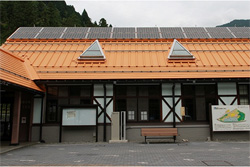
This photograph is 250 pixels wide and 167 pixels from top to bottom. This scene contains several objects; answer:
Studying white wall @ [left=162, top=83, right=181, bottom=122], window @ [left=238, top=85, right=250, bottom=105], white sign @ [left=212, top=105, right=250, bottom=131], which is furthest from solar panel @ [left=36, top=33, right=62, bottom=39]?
window @ [left=238, top=85, right=250, bottom=105]

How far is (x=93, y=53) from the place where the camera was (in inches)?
715

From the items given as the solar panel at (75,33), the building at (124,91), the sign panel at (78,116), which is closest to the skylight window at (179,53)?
the building at (124,91)

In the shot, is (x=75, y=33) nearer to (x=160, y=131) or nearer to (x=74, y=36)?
(x=74, y=36)

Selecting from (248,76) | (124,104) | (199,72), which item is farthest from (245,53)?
(124,104)

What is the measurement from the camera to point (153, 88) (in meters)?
16.4

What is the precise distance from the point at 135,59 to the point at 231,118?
765 centimetres

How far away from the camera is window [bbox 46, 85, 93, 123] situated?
1612cm

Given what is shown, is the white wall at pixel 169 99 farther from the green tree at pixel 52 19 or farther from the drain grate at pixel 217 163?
the green tree at pixel 52 19

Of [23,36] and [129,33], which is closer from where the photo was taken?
[23,36]

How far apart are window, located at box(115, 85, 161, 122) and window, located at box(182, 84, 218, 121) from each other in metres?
1.82

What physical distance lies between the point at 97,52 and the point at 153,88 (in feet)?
16.7

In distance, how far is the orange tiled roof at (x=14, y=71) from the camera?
12328 mm

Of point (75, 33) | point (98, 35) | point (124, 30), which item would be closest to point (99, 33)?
point (98, 35)

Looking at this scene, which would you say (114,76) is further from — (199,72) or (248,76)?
(248,76)
